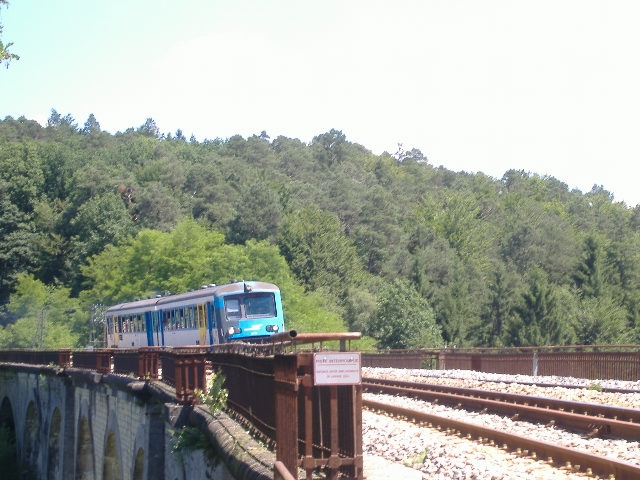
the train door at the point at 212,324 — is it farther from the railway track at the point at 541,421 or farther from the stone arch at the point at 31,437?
the railway track at the point at 541,421

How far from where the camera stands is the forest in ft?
217

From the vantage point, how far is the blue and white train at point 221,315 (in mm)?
29141

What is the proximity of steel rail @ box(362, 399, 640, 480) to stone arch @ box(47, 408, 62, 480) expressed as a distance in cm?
1592

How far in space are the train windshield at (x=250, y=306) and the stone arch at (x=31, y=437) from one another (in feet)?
25.1

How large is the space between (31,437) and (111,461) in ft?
40.2

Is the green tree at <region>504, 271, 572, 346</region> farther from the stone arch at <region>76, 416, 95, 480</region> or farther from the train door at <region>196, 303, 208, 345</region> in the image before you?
the stone arch at <region>76, 416, 95, 480</region>

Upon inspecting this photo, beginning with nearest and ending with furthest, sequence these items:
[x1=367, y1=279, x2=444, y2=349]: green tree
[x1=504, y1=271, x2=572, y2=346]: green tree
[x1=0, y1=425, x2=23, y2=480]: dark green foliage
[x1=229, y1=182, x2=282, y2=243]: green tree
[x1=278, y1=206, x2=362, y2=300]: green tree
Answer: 1. [x1=0, y1=425, x2=23, y2=480]: dark green foliage
2. [x1=367, y1=279, x2=444, y2=349]: green tree
3. [x1=504, y1=271, x2=572, y2=346]: green tree
4. [x1=278, y1=206, x2=362, y2=300]: green tree
5. [x1=229, y1=182, x2=282, y2=243]: green tree

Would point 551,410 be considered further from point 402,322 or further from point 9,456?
point 402,322

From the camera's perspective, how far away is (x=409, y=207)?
428 feet

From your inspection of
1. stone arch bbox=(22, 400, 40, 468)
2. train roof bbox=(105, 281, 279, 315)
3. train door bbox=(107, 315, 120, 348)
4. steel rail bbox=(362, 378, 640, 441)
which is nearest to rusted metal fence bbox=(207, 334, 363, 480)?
steel rail bbox=(362, 378, 640, 441)

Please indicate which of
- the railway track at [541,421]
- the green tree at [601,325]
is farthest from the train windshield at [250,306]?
the green tree at [601,325]

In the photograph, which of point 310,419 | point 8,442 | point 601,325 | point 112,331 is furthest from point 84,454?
point 601,325

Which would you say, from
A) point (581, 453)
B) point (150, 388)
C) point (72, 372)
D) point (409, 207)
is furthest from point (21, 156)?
point (581, 453)

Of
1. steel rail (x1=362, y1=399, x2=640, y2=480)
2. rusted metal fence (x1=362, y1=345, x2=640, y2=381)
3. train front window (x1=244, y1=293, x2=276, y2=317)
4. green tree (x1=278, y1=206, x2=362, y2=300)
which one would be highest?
green tree (x1=278, y1=206, x2=362, y2=300)
